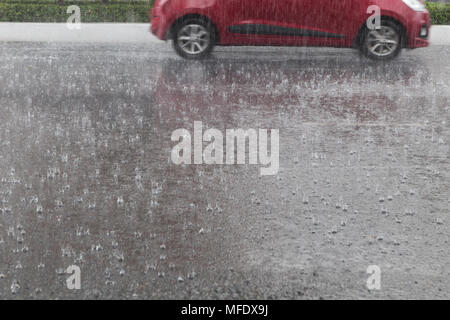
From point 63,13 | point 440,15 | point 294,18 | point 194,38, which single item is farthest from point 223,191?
point 63,13

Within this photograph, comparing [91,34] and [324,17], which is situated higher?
[91,34]

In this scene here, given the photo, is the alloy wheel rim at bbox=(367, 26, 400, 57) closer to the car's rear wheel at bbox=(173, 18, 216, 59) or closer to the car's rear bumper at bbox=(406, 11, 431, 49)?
the car's rear bumper at bbox=(406, 11, 431, 49)

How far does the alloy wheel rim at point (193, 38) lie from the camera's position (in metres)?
11.3

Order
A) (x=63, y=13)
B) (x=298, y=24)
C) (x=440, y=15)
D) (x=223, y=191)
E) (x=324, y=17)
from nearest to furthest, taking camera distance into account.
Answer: (x=223, y=191)
(x=324, y=17)
(x=298, y=24)
(x=440, y=15)
(x=63, y=13)

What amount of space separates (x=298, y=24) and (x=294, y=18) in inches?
4.4

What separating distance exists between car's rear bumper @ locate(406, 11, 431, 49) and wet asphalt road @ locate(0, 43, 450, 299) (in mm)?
1749

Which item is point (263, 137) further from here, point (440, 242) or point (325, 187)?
point (440, 242)

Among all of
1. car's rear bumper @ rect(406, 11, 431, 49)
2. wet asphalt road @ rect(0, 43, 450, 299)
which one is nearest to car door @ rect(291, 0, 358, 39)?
car's rear bumper @ rect(406, 11, 431, 49)

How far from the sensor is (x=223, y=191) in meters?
5.26

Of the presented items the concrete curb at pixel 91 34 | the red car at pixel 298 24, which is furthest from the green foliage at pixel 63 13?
the red car at pixel 298 24

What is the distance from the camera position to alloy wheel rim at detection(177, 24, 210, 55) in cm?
1126

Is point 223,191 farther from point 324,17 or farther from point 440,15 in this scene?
point 440,15

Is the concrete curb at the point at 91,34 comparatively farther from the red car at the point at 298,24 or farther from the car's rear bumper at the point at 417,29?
the red car at the point at 298,24

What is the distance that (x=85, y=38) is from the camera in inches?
558
